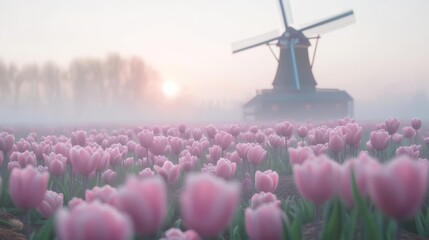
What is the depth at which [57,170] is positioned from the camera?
6406mm

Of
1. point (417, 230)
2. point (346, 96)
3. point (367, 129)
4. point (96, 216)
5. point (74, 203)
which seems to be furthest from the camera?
point (346, 96)

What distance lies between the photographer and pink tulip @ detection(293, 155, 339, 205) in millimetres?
2660

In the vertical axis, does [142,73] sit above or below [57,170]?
above

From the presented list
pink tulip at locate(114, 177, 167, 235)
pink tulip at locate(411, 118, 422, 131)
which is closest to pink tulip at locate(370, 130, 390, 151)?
pink tulip at locate(411, 118, 422, 131)

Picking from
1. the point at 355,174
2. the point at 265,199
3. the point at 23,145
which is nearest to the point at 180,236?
the point at 355,174

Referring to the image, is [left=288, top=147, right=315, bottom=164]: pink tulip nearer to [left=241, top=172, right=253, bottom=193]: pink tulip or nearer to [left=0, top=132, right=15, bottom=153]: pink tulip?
[left=241, top=172, right=253, bottom=193]: pink tulip

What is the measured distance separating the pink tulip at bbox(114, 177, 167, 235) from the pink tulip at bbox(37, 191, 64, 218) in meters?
2.51

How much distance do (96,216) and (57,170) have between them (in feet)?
15.9

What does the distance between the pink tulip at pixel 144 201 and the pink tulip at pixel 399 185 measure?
995 mm

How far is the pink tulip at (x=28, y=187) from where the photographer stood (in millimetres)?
3197

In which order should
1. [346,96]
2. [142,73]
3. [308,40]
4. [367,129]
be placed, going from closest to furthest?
[367,129] → [308,40] → [346,96] → [142,73]

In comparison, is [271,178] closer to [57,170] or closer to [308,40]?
[57,170]

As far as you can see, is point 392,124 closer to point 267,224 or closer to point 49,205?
point 49,205

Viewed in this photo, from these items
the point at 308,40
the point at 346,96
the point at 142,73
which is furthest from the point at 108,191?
the point at 142,73
